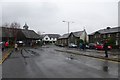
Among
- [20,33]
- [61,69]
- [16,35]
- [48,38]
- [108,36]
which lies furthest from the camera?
[48,38]

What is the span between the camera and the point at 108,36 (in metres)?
62.8

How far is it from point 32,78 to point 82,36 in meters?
82.3

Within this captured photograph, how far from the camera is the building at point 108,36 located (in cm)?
5598

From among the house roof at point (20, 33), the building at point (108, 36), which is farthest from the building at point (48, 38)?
the building at point (108, 36)

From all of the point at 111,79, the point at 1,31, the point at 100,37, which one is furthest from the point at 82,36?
the point at 111,79

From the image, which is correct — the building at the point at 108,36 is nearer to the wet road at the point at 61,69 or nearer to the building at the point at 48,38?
the wet road at the point at 61,69

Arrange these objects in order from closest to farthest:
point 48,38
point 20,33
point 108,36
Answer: point 108,36, point 20,33, point 48,38

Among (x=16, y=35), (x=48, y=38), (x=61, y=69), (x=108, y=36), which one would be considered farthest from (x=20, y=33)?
(x=61, y=69)

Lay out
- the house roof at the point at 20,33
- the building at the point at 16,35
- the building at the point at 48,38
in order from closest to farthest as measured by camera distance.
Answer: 1. the building at the point at 16,35
2. the house roof at the point at 20,33
3. the building at the point at 48,38

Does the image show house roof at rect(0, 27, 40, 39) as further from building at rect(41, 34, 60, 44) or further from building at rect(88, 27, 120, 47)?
building at rect(41, 34, 60, 44)

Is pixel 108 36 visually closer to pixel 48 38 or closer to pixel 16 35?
pixel 16 35

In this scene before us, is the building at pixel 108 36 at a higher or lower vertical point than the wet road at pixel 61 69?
higher

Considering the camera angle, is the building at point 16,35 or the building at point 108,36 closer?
the building at point 108,36

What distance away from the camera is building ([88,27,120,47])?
56.0 m
